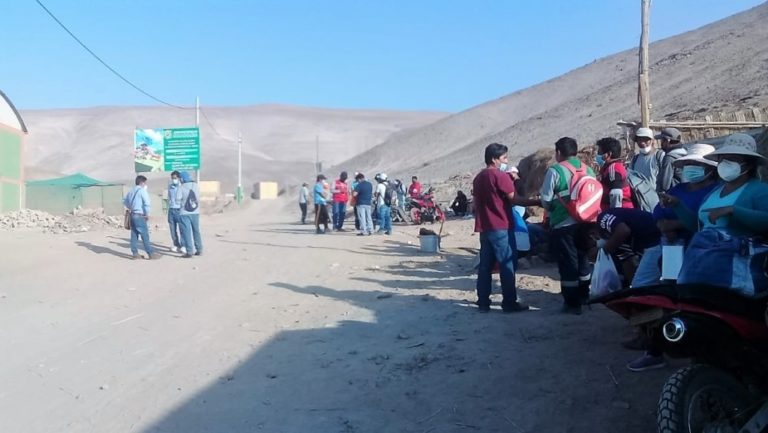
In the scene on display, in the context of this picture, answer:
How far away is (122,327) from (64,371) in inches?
65.7

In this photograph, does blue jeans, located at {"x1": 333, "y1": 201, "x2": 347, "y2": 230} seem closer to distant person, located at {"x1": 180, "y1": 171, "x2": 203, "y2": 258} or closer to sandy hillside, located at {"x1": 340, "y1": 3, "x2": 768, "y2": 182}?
distant person, located at {"x1": 180, "y1": 171, "x2": 203, "y2": 258}

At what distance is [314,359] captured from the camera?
248 inches

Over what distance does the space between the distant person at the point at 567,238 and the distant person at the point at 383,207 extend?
11616mm

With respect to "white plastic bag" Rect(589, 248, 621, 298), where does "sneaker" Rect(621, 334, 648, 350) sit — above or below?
below

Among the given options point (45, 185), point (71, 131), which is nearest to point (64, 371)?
point (45, 185)

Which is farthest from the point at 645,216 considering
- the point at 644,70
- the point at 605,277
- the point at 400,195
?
the point at 400,195

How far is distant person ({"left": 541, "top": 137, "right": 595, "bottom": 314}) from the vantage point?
671 cm

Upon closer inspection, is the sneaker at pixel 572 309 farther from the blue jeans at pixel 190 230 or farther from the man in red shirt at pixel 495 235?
the blue jeans at pixel 190 230

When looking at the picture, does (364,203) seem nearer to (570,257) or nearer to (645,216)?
(570,257)

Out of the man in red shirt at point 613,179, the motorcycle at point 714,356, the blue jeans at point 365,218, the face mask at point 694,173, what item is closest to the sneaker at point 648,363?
the face mask at point 694,173

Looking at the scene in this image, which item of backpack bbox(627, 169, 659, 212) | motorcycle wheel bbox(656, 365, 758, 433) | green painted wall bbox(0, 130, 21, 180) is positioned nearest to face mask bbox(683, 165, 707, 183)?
motorcycle wheel bbox(656, 365, 758, 433)

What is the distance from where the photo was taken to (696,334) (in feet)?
11.1

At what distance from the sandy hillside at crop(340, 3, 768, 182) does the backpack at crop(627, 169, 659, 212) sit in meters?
16.4

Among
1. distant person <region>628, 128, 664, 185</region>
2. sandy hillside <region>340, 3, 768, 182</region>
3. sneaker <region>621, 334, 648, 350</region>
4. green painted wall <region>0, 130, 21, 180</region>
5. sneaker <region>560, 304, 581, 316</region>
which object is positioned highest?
sandy hillside <region>340, 3, 768, 182</region>
